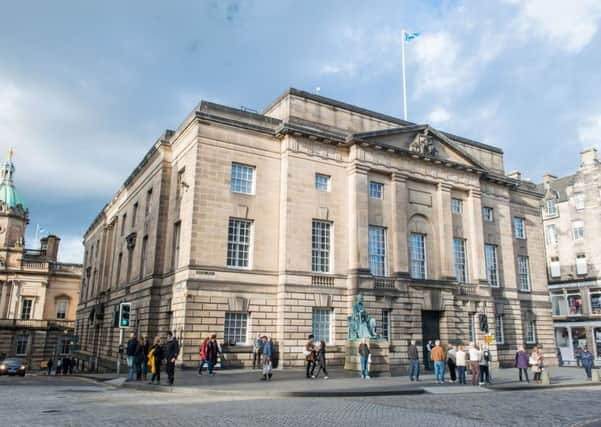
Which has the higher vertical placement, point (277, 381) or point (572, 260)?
point (572, 260)

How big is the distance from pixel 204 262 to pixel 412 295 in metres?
12.4

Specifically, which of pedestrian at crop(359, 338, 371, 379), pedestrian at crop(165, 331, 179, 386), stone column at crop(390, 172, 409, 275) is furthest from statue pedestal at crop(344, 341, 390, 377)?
pedestrian at crop(165, 331, 179, 386)

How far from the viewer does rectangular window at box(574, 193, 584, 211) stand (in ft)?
171

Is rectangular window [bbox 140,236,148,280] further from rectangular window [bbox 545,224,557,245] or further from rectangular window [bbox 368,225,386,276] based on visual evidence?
rectangular window [bbox 545,224,557,245]

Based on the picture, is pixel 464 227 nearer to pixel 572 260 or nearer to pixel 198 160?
pixel 198 160

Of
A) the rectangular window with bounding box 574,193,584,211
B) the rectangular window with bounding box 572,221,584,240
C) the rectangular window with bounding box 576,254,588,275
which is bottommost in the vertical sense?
the rectangular window with bounding box 576,254,588,275

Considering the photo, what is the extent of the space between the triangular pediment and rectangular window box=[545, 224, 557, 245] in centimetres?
2488

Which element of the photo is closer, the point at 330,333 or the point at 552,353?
the point at 330,333

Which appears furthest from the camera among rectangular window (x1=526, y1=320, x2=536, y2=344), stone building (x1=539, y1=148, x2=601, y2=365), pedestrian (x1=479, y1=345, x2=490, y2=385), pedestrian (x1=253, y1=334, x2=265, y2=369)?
stone building (x1=539, y1=148, x2=601, y2=365)

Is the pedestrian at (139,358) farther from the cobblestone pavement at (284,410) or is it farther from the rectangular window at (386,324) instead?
the rectangular window at (386,324)

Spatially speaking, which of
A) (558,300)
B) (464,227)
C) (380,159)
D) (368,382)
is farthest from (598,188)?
(368,382)

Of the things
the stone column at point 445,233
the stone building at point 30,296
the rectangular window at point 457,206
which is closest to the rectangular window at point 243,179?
the stone column at point 445,233

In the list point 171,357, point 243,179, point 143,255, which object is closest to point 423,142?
point 243,179

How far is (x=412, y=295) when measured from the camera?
1152 inches
